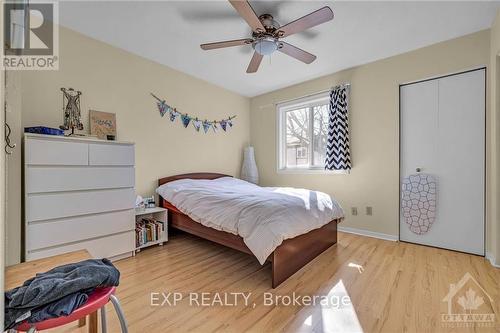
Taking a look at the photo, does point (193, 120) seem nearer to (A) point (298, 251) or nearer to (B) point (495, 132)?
(A) point (298, 251)

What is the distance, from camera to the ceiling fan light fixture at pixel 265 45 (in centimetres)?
217

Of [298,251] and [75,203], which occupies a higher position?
[75,203]

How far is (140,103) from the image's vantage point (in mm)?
3029

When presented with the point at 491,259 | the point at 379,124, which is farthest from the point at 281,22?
the point at 491,259

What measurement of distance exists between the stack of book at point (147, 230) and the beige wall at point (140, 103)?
1.48 ft

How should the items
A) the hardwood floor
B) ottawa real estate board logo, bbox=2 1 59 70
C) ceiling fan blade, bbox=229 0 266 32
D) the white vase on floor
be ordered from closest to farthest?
the hardwood floor, ceiling fan blade, bbox=229 0 266 32, ottawa real estate board logo, bbox=2 1 59 70, the white vase on floor

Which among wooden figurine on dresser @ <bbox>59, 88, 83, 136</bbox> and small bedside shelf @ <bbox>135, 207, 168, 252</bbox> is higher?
wooden figurine on dresser @ <bbox>59, 88, 83, 136</bbox>

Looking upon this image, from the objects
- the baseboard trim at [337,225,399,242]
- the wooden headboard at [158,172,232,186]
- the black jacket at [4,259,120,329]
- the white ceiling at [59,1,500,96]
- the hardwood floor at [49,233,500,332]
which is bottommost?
the hardwood floor at [49,233,500,332]

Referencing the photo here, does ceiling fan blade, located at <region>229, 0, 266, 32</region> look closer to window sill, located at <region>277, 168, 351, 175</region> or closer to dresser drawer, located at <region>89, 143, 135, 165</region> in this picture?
dresser drawer, located at <region>89, 143, 135, 165</region>

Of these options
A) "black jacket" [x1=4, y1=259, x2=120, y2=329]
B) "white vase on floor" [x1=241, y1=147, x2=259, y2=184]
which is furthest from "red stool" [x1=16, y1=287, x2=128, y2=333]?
"white vase on floor" [x1=241, y1=147, x2=259, y2=184]

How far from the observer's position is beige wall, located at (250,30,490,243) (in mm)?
2656

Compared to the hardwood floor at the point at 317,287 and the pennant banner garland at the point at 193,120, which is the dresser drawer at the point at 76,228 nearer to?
the hardwood floor at the point at 317,287

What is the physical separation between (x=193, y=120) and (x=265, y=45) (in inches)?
73.2

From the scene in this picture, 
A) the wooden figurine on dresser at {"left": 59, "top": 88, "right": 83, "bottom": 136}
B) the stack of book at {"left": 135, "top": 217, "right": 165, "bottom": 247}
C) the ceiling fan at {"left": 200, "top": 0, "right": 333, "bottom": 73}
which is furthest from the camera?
the stack of book at {"left": 135, "top": 217, "right": 165, "bottom": 247}
